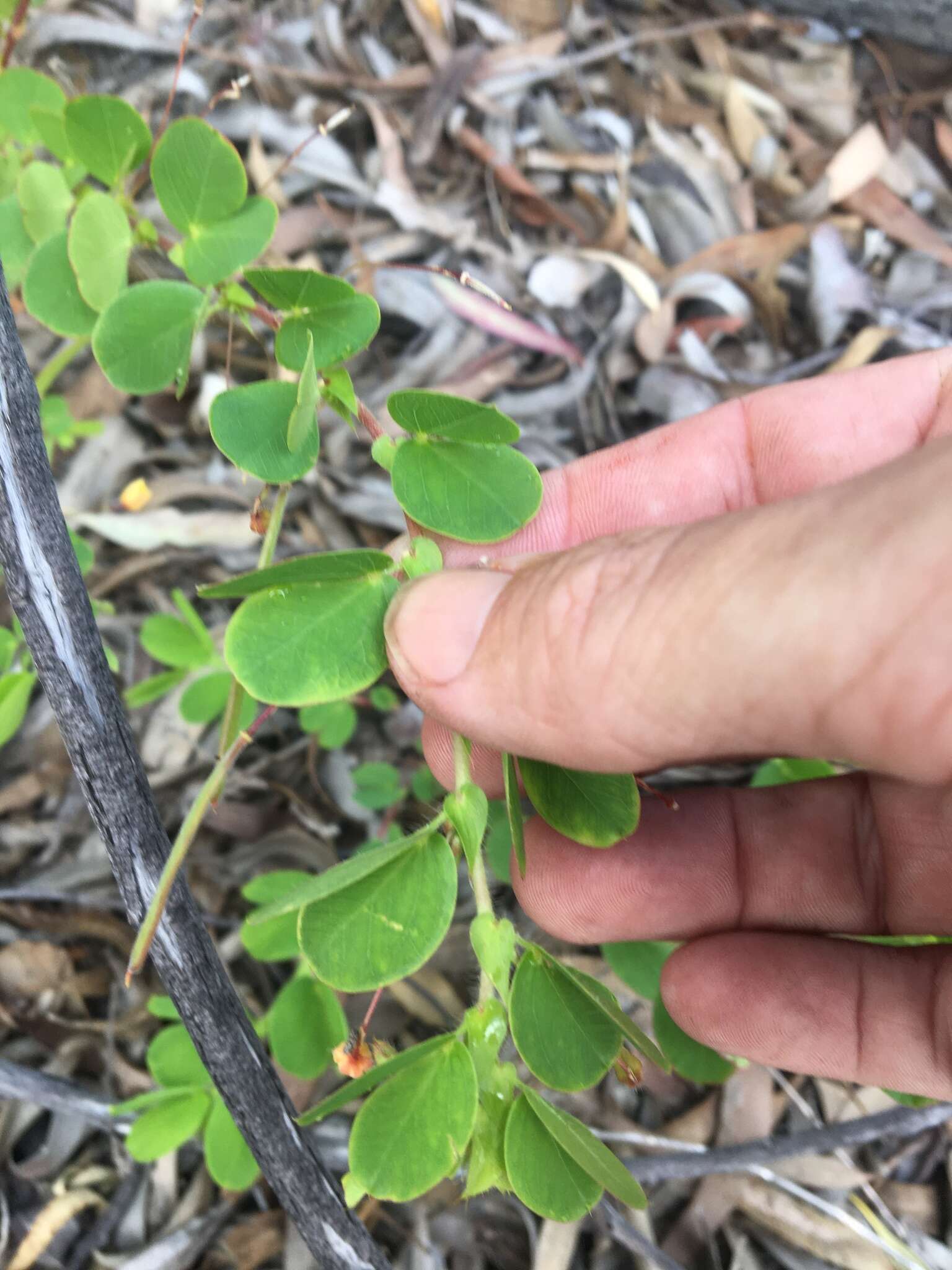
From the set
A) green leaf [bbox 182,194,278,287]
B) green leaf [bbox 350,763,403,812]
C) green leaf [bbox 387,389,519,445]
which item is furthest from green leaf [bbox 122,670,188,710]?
green leaf [bbox 387,389,519,445]

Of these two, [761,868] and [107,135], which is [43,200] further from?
[761,868]

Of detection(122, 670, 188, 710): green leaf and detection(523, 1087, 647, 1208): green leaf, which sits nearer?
detection(523, 1087, 647, 1208): green leaf

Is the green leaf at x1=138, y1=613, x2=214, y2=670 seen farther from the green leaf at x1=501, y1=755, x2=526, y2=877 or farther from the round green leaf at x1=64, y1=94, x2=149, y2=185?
the green leaf at x1=501, y1=755, x2=526, y2=877

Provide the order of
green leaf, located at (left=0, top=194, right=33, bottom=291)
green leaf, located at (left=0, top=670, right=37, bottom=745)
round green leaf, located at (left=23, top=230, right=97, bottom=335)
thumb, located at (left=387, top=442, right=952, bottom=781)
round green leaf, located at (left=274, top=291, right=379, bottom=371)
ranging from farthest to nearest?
green leaf, located at (left=0, top=670, right=37, bottom=745), green leaf, located at (left=0, top=194, right=33, bottom=291), round green leaf, located at (left=23, top=230, right=97, bottom=335), round green leaf, located at (left=274, top=291, right=379, bottom=371), thumb, located at (left=387, top=442, right=952, bottom=781)

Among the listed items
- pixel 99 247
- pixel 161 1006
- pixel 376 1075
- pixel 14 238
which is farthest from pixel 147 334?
pixel 161 1006

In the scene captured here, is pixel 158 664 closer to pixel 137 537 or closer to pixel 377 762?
pixel 137 537

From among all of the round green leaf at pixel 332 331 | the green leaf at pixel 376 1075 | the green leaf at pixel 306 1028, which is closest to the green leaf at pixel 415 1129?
the green leaf at pixel 376 1075

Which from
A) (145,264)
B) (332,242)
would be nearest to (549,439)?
(332,242)
